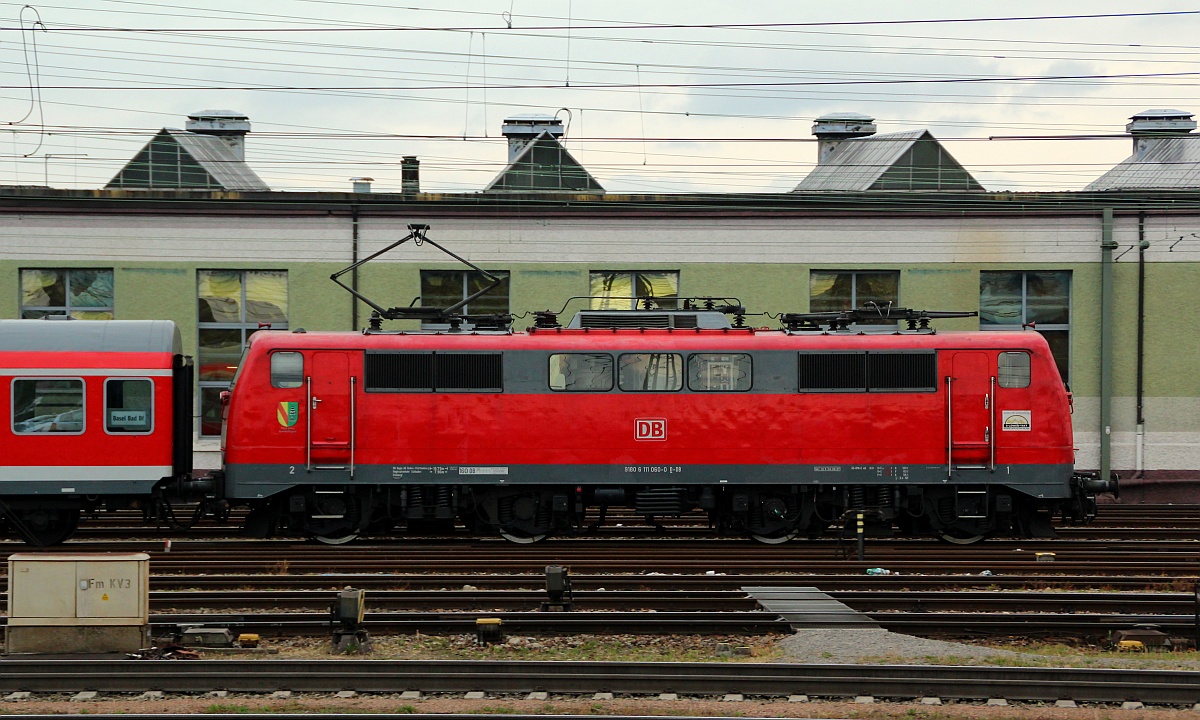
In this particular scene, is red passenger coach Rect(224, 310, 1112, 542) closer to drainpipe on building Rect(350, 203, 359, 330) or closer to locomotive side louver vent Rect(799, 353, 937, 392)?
locomotive side louver vent Rect(799, 353, 937, 392)

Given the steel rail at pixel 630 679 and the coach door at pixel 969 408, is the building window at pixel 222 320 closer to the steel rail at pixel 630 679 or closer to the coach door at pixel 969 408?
the coach door at pixel 969 408

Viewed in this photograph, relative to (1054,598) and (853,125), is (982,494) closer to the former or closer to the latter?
(1054,598)

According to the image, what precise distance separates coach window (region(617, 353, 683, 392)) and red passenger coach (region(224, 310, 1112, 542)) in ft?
0.08

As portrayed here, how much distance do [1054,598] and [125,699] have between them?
10.1 metres

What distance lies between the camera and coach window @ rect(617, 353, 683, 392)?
20.3 metres

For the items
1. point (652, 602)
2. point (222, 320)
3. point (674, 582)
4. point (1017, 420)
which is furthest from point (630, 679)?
point (222, 320)

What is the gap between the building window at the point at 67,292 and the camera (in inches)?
1164

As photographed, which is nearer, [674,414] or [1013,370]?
[674,414]

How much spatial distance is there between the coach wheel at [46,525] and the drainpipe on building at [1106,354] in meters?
22.6

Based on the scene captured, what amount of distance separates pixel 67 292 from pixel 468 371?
14.1 metres

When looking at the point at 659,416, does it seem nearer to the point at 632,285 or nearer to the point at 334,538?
the point at 334,538

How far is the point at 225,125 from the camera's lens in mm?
35375

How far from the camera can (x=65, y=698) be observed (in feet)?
35.0

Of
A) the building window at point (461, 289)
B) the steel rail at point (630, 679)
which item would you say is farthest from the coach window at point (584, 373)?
the building window at point (461, 289)
